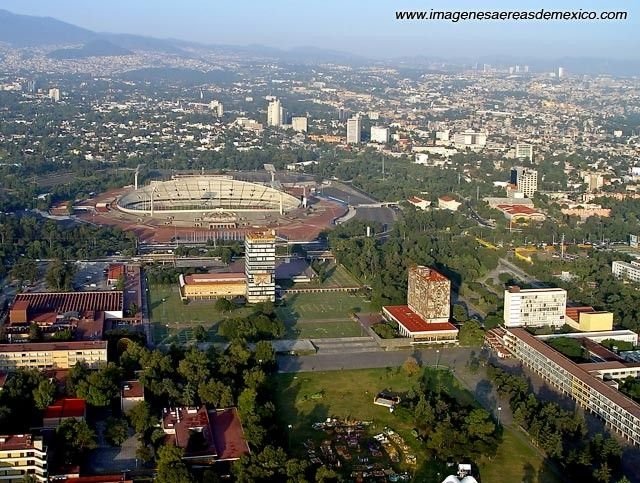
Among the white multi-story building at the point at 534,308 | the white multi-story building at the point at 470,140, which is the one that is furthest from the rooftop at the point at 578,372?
the white multi-story building at the point at 470,140

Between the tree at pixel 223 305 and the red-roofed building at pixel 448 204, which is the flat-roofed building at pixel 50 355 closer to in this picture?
the tree at pixel 223 305

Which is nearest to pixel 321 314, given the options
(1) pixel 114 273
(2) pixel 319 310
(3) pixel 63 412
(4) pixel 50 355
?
(2) pixel 319 310

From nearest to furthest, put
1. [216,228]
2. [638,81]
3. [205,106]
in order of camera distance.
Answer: [216,228] < [205,106] < [638,81]

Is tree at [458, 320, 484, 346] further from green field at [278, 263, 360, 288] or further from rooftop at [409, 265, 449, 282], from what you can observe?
green field at [278, 263, 360, 288]

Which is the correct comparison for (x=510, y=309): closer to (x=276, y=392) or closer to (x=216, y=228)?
(x=276, y=392)

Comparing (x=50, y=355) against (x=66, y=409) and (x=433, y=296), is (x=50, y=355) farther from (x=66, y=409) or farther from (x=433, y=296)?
(x=433, y=296)

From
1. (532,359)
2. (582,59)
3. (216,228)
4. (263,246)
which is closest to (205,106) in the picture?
(216,228)
